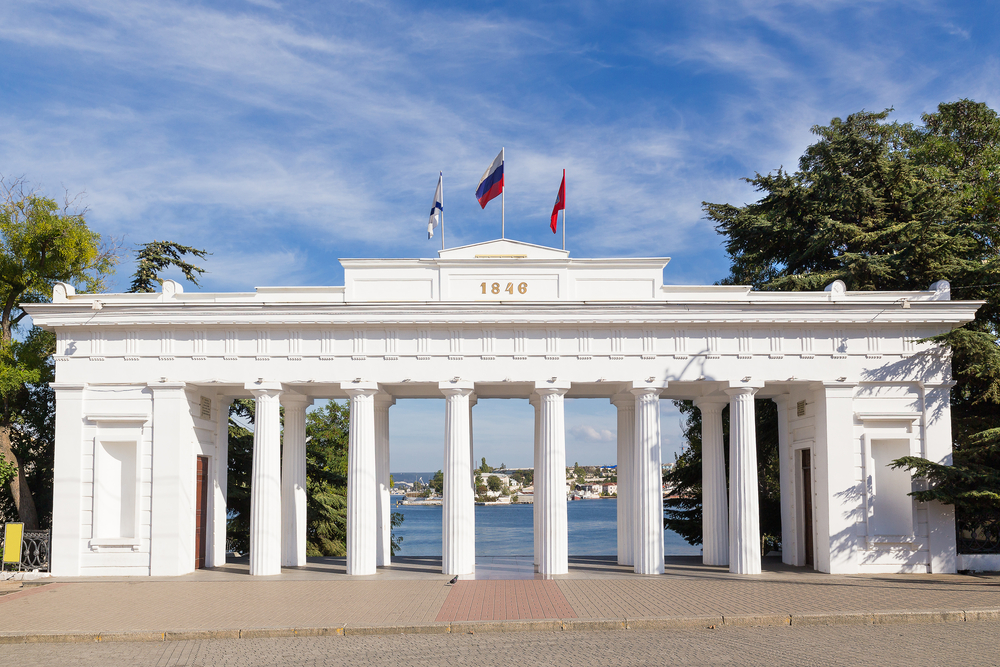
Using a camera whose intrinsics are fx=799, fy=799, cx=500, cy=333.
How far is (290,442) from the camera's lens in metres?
26.1

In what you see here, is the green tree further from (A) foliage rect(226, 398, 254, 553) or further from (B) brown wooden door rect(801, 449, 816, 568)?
(B) brown wooden door rect(801, 449, 816, 568)

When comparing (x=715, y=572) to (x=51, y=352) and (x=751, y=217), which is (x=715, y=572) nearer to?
(x=751, y=217)

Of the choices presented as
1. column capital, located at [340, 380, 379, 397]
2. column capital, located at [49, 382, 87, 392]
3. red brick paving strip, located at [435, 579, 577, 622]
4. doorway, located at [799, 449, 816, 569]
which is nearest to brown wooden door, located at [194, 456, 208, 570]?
column capital, located at [49, 382, 87, 392]

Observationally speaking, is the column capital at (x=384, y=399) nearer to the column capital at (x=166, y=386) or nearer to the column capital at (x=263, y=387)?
the column capital at (x=263, y=387)

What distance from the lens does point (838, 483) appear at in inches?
886

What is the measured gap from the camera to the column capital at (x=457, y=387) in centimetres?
2291

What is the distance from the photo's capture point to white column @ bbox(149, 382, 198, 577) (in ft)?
73.7

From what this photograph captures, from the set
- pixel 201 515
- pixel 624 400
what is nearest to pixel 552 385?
pixel 624 400

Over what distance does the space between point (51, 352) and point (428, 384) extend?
1579 centimetres

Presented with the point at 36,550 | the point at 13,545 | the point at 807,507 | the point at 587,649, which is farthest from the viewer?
the point at 807,507

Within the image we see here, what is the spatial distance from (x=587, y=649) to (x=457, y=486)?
1036 centimetres

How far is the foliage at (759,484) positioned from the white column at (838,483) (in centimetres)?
700

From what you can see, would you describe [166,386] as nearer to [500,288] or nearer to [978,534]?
[500,288]

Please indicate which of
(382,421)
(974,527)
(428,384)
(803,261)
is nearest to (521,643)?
(428,384)
